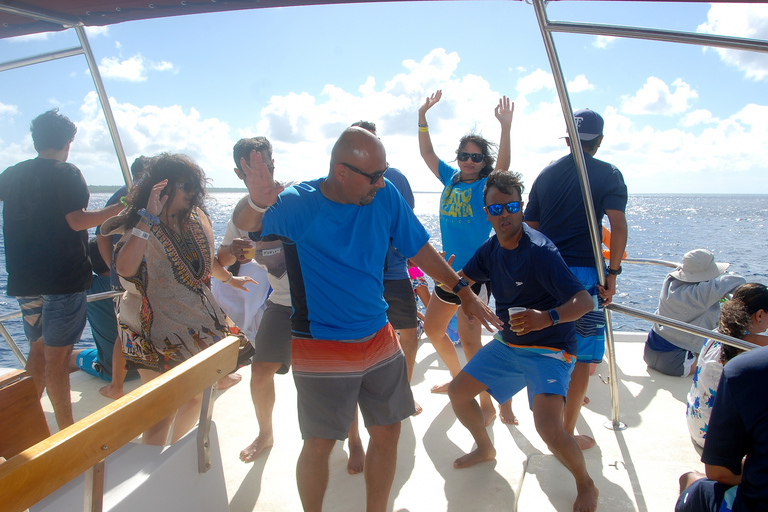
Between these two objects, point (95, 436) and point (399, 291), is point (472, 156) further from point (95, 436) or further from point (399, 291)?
point (95, 436)

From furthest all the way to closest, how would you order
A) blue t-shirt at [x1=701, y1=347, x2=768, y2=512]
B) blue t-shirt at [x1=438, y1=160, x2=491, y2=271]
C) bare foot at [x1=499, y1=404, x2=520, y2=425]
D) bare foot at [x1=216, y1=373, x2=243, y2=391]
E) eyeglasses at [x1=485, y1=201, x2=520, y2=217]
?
bare foot at [x1=216, y1=373, x2=243, y2=391] → blue t-shirt at [x1=438, y1=160, x2=491, y2=271] → bare foot at [x1=499, y1=404, x2=520, y2=425] → eyeglasses at [x1=485, y1=201, x2=520, y2=217] → blue t-shirt at [x1=701, y1=347, x2=768, y2=512]

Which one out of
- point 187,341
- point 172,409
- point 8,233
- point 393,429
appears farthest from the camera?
point 8,233

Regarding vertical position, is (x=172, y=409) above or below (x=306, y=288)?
below

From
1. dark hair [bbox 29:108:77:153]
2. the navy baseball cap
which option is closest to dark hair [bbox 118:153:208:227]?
dark hair [bbox 29:108:77:153]

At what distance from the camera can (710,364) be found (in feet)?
7.75

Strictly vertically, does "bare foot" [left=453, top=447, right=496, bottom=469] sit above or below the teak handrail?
below

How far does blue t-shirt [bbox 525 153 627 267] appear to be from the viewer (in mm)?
2580

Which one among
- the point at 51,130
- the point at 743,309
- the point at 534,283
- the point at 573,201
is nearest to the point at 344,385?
the point at 534,283

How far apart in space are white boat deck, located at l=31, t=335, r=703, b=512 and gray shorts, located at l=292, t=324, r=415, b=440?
22.7 inches

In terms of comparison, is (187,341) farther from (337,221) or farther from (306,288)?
(337,221)

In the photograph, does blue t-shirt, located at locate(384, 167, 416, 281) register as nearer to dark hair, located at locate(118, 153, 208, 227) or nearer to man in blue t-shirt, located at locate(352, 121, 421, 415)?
man in blue t-shirt, located at locate(352, 121, 421, 415)

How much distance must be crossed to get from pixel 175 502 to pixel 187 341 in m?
0.74

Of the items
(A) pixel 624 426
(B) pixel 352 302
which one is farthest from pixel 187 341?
(A) pixel 624 426

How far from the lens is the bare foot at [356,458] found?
246 centimetres
